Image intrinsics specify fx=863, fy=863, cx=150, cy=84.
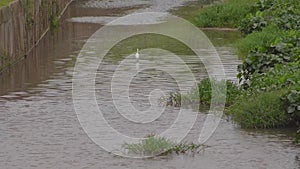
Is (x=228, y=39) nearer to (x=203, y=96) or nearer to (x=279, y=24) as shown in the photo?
(x=279, y=24)

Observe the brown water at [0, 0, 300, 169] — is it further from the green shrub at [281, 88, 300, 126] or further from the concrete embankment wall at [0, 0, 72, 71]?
the concrete embankment wall at [0, 0, 72, 71]

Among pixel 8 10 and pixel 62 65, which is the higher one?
pixel 8 10

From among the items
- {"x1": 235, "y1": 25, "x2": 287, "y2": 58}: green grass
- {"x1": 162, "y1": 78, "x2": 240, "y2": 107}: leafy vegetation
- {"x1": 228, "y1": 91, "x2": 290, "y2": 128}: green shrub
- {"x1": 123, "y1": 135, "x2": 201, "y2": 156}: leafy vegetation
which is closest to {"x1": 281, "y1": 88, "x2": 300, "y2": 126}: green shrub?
{"x1": 228, "y1": 91, "x2": 290, "y2": 128}: green shrub

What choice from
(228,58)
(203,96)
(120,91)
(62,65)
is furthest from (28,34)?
(203,96)

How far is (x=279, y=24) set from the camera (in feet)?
70.6

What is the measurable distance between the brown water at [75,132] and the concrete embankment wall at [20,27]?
387 mm

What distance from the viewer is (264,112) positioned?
12.6 m

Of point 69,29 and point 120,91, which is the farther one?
point 69,29

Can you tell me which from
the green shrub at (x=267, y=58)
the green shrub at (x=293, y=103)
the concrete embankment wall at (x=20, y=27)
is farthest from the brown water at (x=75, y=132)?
the green shrub at (x=267, y=58)

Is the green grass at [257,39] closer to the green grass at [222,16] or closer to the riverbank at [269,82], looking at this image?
the riverbank at [269,82]

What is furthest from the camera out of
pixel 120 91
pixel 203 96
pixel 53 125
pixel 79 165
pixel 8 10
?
pixel 8 10

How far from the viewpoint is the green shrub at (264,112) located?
12.6 metres

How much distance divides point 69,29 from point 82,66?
27.0 ft

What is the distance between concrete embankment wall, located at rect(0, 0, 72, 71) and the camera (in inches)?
728
